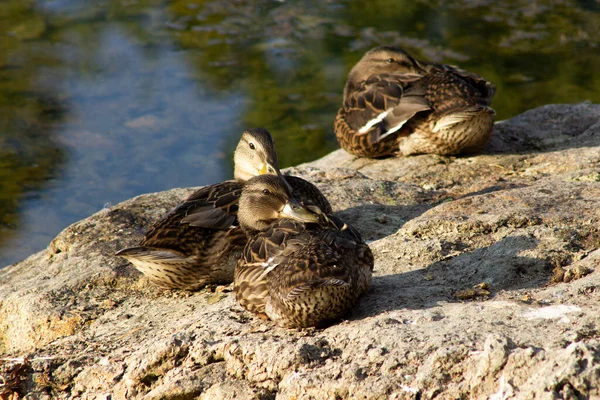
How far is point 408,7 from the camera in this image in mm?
13984

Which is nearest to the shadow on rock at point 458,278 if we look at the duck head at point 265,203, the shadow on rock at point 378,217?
the duck head at point 265,203

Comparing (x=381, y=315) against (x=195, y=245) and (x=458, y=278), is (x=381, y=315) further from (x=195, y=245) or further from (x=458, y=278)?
(x=195, y=245)

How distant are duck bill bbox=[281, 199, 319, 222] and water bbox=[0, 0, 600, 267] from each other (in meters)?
4.42

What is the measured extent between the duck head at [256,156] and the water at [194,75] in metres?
3.12

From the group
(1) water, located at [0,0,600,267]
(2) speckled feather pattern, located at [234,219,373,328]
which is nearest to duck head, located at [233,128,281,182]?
(2) speckled feather pattern, located at [234,219,373,328]

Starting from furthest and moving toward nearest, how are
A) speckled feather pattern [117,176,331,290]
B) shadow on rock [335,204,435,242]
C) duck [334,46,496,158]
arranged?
duck [334,46,496,158] < shadow on rock [335,204,435,242] < speckled feather pattern [117,176,331,290]

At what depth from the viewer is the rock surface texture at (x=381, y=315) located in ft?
11.9

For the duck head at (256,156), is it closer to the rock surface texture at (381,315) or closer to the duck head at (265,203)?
the rock surface texture at (381,315)

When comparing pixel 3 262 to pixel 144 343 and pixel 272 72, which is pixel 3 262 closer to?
pixel 144 343

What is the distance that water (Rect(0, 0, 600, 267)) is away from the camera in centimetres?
1008

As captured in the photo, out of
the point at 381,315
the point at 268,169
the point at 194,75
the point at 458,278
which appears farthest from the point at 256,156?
the point at 194,75

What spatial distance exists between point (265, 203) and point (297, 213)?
35cm

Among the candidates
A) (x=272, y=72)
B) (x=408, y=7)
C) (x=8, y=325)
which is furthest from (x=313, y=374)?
(x=408, y=7)

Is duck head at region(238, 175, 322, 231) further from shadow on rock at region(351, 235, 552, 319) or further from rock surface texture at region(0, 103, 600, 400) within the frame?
shadow on rock at region(351, 235, 552, 319)
